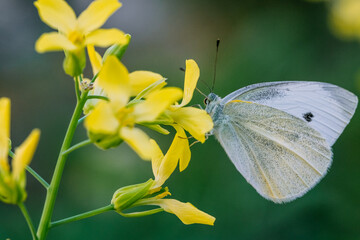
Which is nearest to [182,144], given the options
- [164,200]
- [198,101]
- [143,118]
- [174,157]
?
[174,157]

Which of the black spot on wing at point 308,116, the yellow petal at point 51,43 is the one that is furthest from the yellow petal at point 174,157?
the black spot on wing at point 308,116

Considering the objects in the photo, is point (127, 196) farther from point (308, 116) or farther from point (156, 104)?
point (308, 116)

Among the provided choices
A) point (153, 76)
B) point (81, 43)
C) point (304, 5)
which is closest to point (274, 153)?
point (153, 76)

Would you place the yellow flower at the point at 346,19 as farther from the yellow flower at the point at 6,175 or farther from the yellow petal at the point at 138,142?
the yellow flower at the point at 6,175

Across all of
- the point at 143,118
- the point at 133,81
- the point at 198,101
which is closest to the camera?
the point at 143,118

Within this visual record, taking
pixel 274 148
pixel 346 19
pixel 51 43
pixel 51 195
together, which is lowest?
pixel 274 148

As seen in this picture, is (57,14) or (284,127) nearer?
(57,14)
